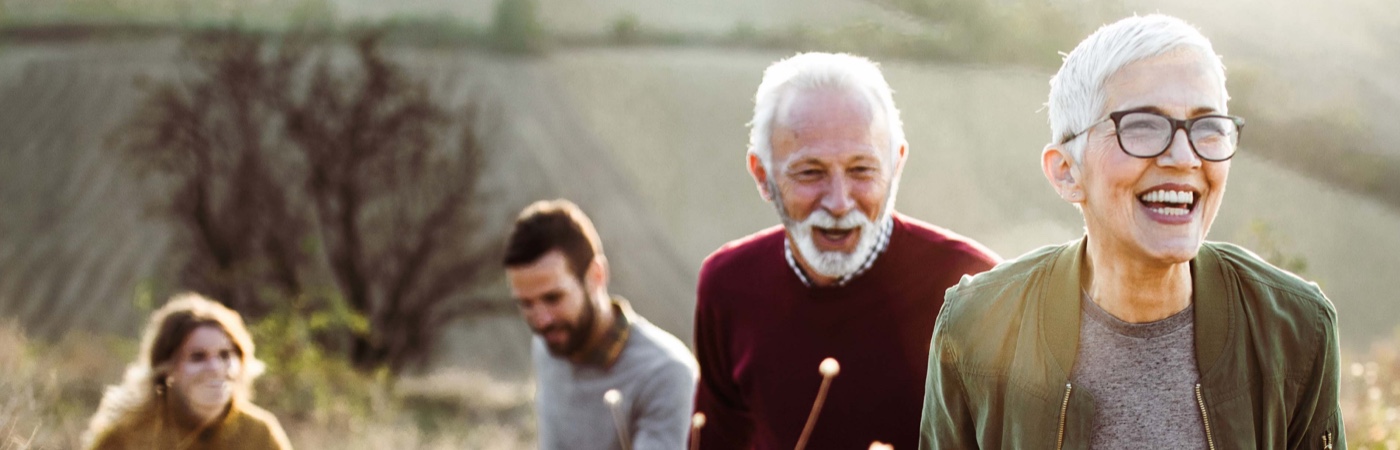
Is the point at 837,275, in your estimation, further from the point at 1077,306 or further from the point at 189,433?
the point at 189,433

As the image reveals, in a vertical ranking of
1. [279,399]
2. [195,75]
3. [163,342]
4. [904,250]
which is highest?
[195,75]

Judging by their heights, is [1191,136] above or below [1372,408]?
above

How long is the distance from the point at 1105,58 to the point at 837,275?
118cm

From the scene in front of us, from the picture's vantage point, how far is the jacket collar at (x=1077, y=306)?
207cm

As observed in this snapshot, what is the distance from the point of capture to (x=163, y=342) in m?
4.55

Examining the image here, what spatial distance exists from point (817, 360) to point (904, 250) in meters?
0.35

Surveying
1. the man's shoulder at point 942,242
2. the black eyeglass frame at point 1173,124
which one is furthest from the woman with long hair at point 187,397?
the black eyeglass frame at point 1173,124

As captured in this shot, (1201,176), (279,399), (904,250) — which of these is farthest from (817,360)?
(279,399)

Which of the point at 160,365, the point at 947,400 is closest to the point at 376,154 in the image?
the point at 160,365

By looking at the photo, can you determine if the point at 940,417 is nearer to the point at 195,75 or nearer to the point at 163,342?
the point at 163,342

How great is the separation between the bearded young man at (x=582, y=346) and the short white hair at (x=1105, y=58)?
2134 millimetres

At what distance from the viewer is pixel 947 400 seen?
230 cm

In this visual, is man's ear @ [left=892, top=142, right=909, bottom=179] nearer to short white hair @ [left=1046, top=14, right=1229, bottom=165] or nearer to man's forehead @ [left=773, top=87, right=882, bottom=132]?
man's forehead @ [left=773, top=87, right=882, bottom=132]

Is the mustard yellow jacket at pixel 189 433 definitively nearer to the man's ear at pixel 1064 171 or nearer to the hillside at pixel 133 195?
the man's ear at pixel 1064 171
